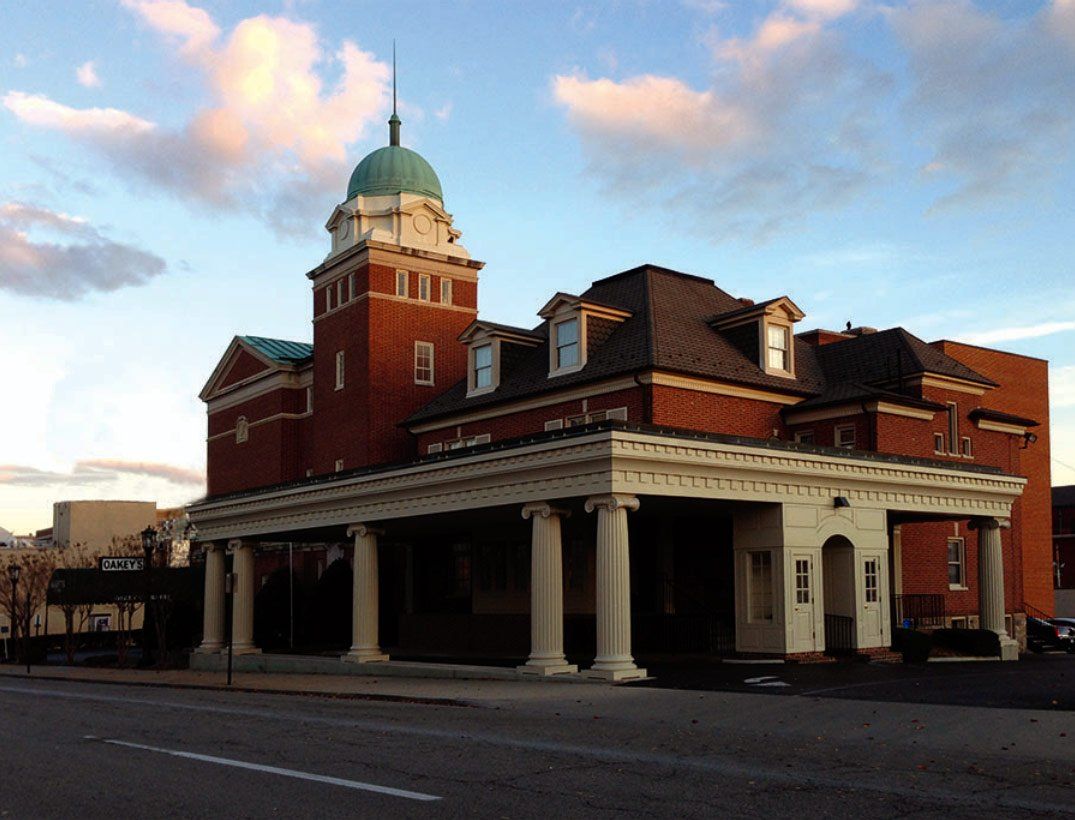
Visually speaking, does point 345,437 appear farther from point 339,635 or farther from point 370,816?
point 370,816

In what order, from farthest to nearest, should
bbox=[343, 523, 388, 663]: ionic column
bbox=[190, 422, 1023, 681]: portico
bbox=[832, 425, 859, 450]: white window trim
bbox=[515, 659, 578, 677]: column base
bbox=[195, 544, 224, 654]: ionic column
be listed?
1. bbox=[195, 544, 224, 654]: ionic column
2. bbox=[832, 425, 859, 450]: white window trim
3. bbox=[343, 523, 388, 663]: ionic column
4. bbox=[515, 659, 578, 677]: column base
5. bbox=[190, 422, 1023, 681]: portico

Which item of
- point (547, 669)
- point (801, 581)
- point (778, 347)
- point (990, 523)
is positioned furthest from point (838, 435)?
point (547, 669)

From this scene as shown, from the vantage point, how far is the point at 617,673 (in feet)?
76.1

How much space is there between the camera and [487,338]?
36.8m

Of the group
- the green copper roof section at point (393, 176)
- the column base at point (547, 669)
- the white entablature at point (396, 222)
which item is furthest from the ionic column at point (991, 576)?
the green copper roof section at point (393, 176)

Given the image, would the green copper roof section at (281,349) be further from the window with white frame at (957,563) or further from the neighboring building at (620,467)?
the window with white frame at (957,563)

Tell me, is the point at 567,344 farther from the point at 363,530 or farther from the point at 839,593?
the point at 839,593

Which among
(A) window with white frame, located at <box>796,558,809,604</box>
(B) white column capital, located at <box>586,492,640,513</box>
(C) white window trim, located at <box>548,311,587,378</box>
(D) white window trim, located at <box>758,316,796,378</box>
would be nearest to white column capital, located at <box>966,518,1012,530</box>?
(D) white window trim, located at <box>758,316,796,378</box>

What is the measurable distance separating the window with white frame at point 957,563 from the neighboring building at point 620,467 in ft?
0.44

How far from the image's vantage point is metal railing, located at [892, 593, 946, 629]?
109ft

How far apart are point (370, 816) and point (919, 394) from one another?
2982cm

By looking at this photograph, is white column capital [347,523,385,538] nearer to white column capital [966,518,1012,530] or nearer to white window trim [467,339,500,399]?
white window trim [467,339,500,399]

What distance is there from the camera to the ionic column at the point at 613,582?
2367 centimetres

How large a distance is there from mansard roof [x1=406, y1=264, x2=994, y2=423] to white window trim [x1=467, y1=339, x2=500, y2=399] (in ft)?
0.73
